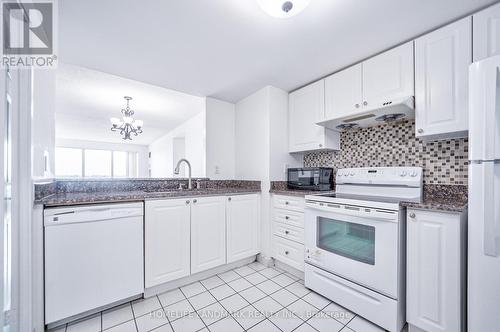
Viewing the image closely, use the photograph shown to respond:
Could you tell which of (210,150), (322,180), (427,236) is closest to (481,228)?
(427,236)

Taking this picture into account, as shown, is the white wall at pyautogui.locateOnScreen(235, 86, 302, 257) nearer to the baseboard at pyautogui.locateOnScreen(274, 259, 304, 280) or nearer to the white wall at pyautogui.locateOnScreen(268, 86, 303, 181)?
the white wall at pyautogui.locateOnScreen(268, 86, 303, 181)

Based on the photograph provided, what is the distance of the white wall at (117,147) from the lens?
6.12 m

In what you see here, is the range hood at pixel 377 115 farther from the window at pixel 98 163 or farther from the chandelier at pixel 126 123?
the window at pixel 98 163

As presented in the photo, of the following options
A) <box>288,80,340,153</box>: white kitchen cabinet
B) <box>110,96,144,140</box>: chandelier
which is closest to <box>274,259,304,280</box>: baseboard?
<box>288,80,340,153</box>: white kitchen cabinet

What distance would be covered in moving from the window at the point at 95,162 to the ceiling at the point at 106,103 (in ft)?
2.81

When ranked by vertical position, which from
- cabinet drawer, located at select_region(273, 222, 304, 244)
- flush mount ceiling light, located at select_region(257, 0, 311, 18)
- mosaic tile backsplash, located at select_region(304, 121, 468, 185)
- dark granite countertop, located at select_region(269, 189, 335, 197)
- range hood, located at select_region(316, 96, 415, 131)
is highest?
flush mount ceiling light, located at select_region(257, 0, 311, 18)

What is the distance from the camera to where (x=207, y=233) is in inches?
81.0

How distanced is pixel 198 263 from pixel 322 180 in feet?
5.13

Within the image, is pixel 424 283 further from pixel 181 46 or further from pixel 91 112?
pixel 91 112

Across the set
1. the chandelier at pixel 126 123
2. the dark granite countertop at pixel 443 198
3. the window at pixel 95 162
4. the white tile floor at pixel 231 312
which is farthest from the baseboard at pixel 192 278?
the window at pixel 95 162

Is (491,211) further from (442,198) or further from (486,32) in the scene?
(486,32)

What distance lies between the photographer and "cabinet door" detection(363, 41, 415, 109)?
5.25ft
